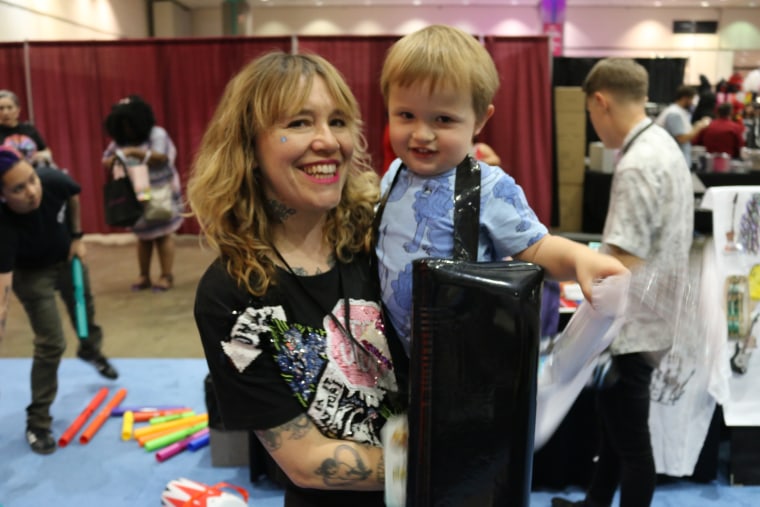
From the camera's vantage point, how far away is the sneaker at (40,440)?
3.03 meters

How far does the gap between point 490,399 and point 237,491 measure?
6.62ft

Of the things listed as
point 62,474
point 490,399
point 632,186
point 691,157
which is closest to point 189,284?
point 62,474

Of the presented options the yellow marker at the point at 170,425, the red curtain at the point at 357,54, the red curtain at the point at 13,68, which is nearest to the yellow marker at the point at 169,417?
the yellow marker at the point at 170,425

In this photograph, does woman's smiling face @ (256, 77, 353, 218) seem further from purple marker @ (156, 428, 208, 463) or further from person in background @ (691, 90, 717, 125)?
person in background @ (691, 90, 717, 125)

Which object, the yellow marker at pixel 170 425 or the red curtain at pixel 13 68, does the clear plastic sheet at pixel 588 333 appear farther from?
the red curtain at pixel 13 68

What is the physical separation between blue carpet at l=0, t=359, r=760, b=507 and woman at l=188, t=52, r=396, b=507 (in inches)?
69.9

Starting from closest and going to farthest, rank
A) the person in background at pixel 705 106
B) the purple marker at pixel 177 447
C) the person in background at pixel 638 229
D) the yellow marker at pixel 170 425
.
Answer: the person in background at pixel 638 229 → the purple marker at pixel 177 447 → the yellow marker at pixel 170 425 → the person in background at pixel 705 106

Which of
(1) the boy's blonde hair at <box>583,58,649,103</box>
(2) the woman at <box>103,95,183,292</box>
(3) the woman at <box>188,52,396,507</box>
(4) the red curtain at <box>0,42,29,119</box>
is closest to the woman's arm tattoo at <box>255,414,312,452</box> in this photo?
(3) the woman at <box>188,52,396,507</box>

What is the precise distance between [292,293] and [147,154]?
15.3ft

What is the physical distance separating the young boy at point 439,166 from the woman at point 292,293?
0.24ft

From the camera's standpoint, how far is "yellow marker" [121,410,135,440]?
10.3 ft

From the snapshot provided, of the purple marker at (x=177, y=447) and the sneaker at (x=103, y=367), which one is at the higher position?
the sneaker at (x=103, y=367)

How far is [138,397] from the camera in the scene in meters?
3.61

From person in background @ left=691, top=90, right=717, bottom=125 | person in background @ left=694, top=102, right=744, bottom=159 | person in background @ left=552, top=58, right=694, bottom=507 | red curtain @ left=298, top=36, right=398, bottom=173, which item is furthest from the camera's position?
person in background @ left=691, top=90, right=717, bottom=125
